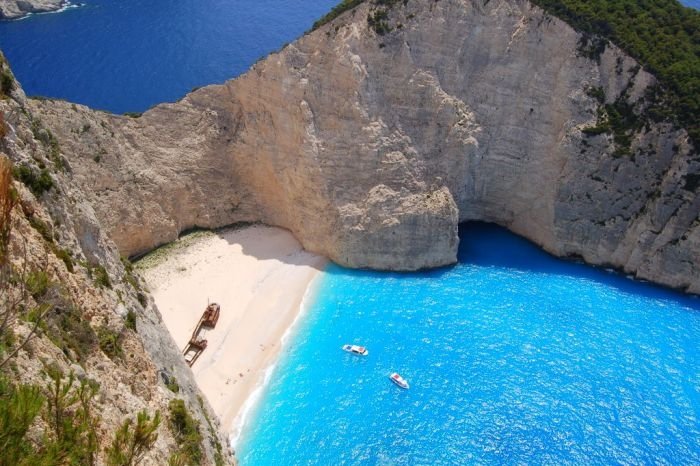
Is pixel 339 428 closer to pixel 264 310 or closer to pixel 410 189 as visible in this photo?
pixel 264 310

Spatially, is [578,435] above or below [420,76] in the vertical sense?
below

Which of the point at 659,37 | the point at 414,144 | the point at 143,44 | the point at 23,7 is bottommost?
the point at 414,144

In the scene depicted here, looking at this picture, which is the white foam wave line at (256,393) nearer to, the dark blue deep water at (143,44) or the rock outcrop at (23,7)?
the dark blue deep water at (143,44)

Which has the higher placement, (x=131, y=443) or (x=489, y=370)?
(x=131, y=443)

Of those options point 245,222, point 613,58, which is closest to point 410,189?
point 245,222

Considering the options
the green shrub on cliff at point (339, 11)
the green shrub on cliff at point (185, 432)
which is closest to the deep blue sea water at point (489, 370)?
the green shrub on cliff at point (185, 432)

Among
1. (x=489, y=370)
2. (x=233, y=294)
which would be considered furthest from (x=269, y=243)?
(x=489, y=370)

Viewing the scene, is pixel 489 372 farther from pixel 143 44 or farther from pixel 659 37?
pixel 143 44
